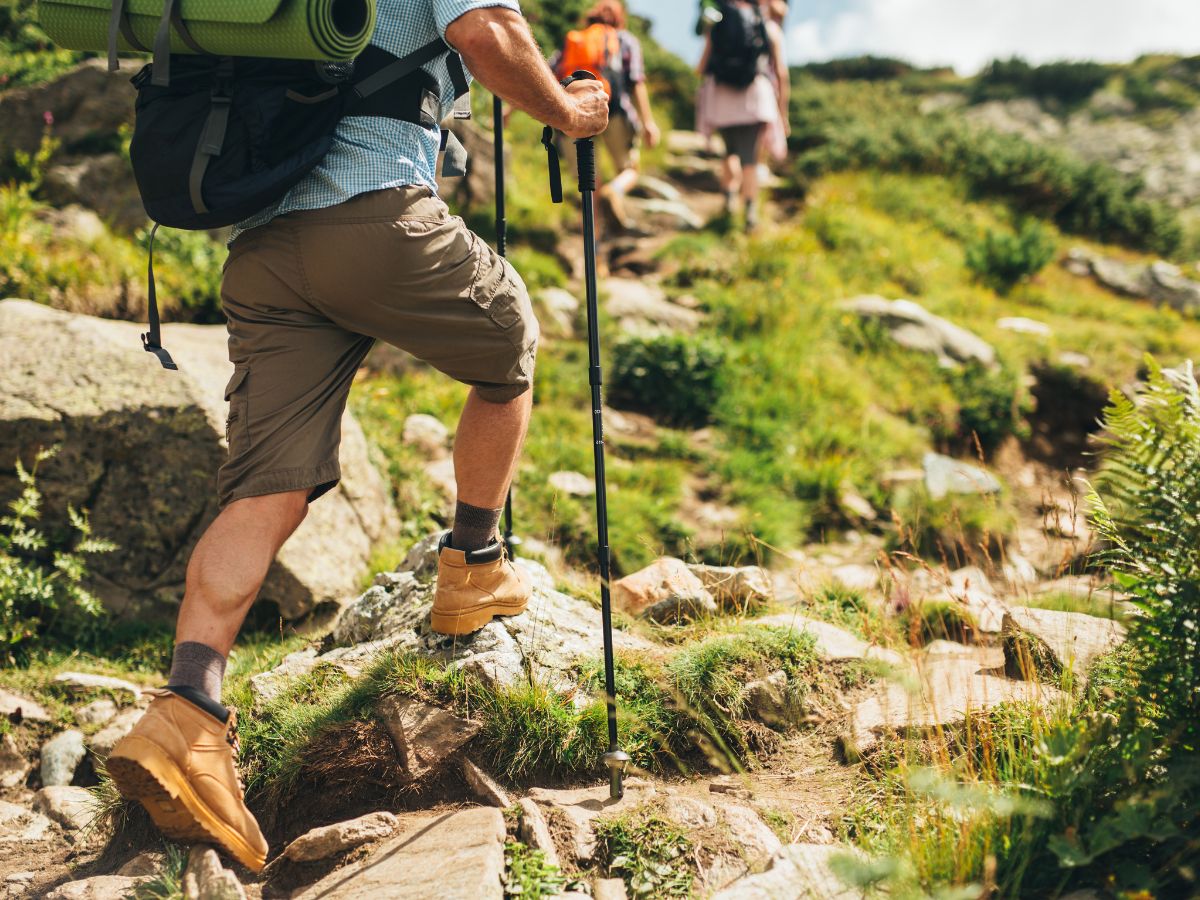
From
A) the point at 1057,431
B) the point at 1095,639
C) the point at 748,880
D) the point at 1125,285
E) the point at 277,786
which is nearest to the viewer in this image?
the point at 748,880

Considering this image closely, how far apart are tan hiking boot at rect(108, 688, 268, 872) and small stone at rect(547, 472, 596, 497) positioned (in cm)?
411

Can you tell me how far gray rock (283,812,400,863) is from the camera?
287 centimetres

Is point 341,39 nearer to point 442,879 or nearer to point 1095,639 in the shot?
point 442,879

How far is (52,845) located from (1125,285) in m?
12.9

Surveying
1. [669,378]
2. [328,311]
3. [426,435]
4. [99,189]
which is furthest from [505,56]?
[99,189]

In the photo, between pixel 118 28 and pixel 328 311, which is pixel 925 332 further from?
pixel 118 28

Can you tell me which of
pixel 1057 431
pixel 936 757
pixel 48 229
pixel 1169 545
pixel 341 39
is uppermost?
pixel 341 39

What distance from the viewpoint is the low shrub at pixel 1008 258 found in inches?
452

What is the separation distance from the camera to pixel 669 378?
8.23 metres

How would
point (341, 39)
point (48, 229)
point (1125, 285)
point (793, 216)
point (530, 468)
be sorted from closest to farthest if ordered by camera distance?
point (341, 39) < point (530, 468) < point (48, 229) < point (1125, 285) < point (793, 216)

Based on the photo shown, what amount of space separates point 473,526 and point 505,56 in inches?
61.3

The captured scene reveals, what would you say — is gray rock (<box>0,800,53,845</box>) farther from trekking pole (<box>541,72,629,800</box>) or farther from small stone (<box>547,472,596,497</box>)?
small stone (<box>547,472,596,497</box>)

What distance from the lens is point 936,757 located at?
9.27ft

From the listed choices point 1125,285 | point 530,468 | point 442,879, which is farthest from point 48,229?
point 1125,285
